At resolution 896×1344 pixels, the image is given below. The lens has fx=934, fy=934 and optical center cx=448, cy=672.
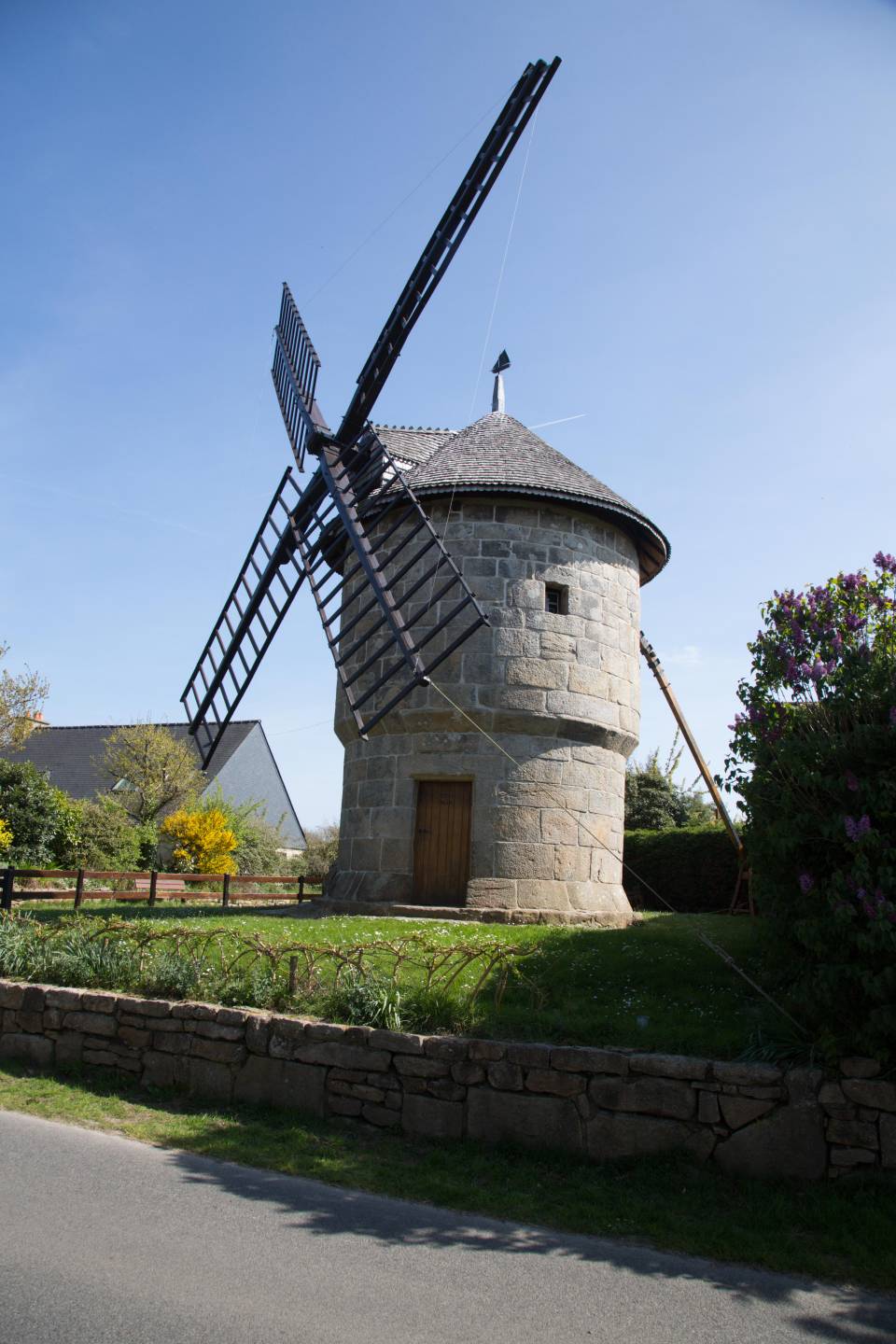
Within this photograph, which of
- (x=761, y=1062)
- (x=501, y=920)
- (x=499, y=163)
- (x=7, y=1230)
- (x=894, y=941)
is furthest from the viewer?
(x=499, y=163)

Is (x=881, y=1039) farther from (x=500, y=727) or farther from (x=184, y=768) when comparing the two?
(x=184, y=768)

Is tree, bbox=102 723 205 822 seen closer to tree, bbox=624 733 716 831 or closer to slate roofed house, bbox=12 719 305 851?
slate roofed house, bbox=12 719 305 851

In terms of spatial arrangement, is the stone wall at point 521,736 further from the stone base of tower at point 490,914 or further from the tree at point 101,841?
the tree at point 101,841

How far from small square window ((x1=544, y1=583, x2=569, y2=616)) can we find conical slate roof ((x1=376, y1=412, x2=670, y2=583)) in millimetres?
1098

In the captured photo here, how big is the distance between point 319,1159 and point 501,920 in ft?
17.1

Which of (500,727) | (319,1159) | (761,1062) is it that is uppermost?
(500,727)

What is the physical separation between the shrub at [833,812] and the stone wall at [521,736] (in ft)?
15.0

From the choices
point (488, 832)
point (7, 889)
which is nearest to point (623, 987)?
point (488, 832)

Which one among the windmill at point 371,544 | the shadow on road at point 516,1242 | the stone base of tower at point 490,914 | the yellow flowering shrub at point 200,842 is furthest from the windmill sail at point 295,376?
the yellow flowering shrub at point 200,842

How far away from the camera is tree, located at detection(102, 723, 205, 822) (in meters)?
27.5

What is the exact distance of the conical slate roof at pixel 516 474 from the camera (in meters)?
11.7

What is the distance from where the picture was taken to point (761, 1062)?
529 centimetres

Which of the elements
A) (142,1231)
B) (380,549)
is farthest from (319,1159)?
(380,549)

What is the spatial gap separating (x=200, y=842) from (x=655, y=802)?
12.0 meters
